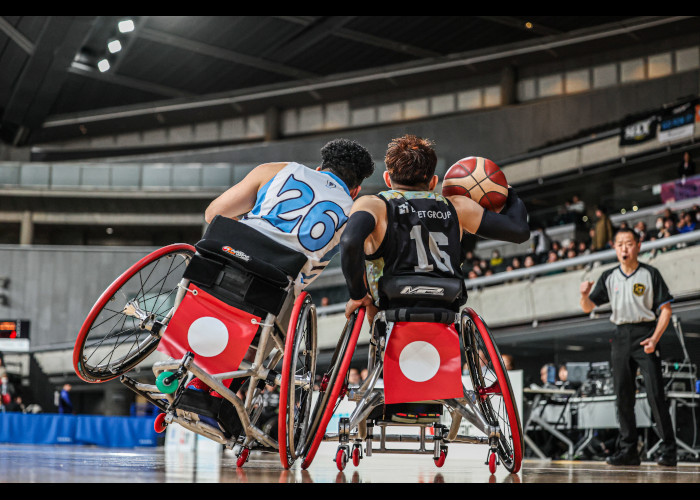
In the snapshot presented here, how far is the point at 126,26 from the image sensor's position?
77.5ft

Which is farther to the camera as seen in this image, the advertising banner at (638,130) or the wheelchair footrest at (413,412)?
the advertising banner at (638,130)

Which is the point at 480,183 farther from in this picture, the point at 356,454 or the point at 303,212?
the point at 356,454

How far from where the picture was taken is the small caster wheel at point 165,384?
3.38 m

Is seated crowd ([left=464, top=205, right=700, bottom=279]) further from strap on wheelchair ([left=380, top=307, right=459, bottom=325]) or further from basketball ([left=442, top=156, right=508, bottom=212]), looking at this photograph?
strap on wheelchair ([left=380, top=307, right=459, bottom=325])

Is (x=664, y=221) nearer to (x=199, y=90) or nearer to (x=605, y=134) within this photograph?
(x=605, y=134)

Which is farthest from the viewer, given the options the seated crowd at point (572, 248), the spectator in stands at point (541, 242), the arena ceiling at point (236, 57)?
the arena ceiling at point (236, 57)

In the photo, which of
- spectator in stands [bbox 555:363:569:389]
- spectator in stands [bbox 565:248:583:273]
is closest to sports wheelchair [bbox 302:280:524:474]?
spectator in stands [bbox 555:363:569:389]

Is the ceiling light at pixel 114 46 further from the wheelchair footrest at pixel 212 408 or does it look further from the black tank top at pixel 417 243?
the wheelchair footrest at pixel 212 408

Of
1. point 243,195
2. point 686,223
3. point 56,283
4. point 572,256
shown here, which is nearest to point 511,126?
point 572,256

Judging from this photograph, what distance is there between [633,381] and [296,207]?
3590mm

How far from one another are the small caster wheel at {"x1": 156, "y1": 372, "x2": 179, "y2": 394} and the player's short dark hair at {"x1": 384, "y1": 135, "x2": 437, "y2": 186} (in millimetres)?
1399

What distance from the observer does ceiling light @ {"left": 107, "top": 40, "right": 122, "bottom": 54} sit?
80.6ft

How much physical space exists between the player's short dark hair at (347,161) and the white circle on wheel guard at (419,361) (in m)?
1.06

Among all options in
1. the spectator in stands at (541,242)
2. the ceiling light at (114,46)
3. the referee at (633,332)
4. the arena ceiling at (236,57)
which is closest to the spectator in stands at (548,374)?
the referee at (633,332)
